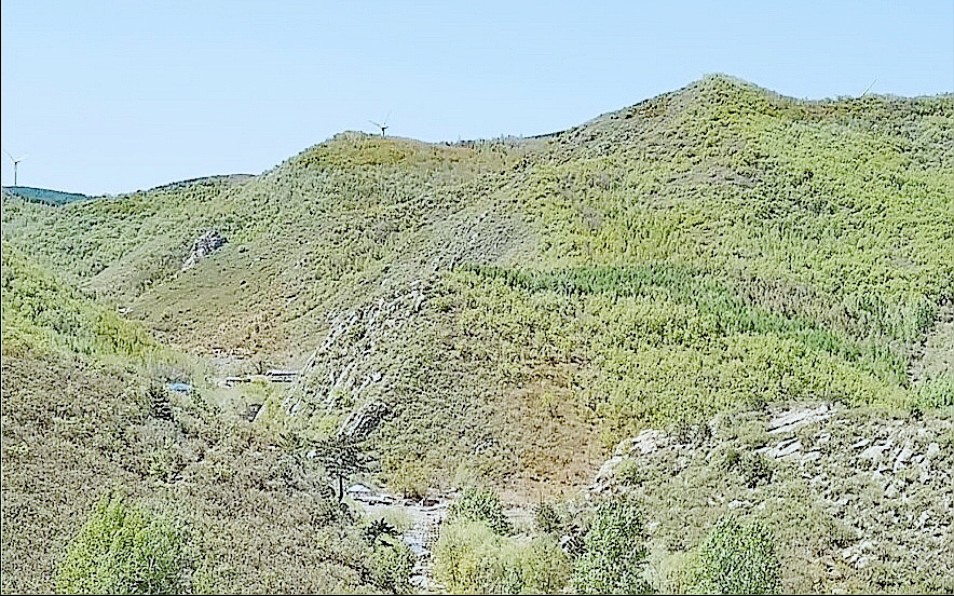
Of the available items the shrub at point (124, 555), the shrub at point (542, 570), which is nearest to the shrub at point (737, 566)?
the shrub at point (542, 570)

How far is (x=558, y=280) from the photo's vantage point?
28.4 m

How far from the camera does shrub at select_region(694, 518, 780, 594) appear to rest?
7.09m

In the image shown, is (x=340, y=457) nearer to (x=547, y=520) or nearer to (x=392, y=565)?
(x=547, y=520)

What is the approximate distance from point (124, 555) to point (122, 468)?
4.15m

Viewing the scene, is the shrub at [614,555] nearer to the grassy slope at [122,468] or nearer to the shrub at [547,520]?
the shrub at [547,520]

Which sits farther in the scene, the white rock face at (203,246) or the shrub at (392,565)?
the white rock face at (203,246)

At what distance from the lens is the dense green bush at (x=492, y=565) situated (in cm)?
713

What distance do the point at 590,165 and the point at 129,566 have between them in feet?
123

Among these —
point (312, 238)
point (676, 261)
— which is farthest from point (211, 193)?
point (676, 261)

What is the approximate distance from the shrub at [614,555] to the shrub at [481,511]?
134 centimetres

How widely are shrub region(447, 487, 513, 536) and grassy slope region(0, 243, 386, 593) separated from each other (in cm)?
188

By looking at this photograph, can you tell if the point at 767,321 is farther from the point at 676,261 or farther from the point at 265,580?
the point at 265,580

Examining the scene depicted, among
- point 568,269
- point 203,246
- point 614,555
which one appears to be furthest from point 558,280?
point 203,246

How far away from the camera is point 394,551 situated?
1239cm
